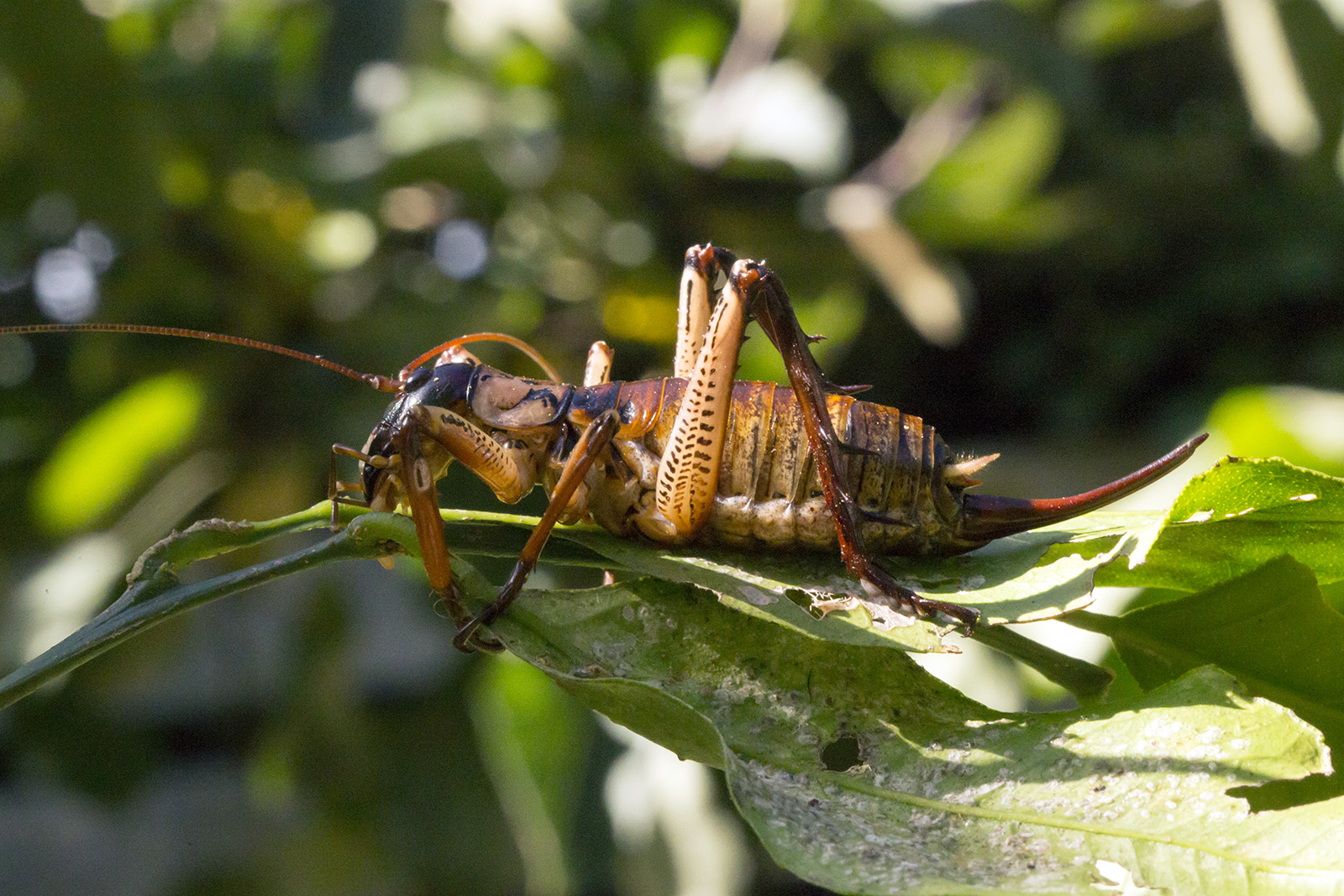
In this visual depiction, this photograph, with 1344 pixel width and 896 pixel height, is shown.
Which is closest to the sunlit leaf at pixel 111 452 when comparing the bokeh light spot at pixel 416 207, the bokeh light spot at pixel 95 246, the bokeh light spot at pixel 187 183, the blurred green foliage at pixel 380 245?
the blurred green foliage at pixel 380 245

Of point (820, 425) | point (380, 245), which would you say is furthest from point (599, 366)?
point (380, 245)

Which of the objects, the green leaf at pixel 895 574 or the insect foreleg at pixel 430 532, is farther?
the insect foreleg at pixel 430 532

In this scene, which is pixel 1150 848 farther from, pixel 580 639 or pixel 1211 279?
pixel 1211 279

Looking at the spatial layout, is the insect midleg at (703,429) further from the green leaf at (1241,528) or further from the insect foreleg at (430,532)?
the green leaf at (1241,528)

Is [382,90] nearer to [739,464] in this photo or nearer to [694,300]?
[694,300]

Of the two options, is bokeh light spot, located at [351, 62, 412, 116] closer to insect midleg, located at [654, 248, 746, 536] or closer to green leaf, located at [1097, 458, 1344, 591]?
insect midleg, located at [654, 248, 746, 536]

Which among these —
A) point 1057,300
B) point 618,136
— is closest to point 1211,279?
point 1057,300

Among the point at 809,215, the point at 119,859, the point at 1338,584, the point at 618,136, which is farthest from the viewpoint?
the point at 119,859
